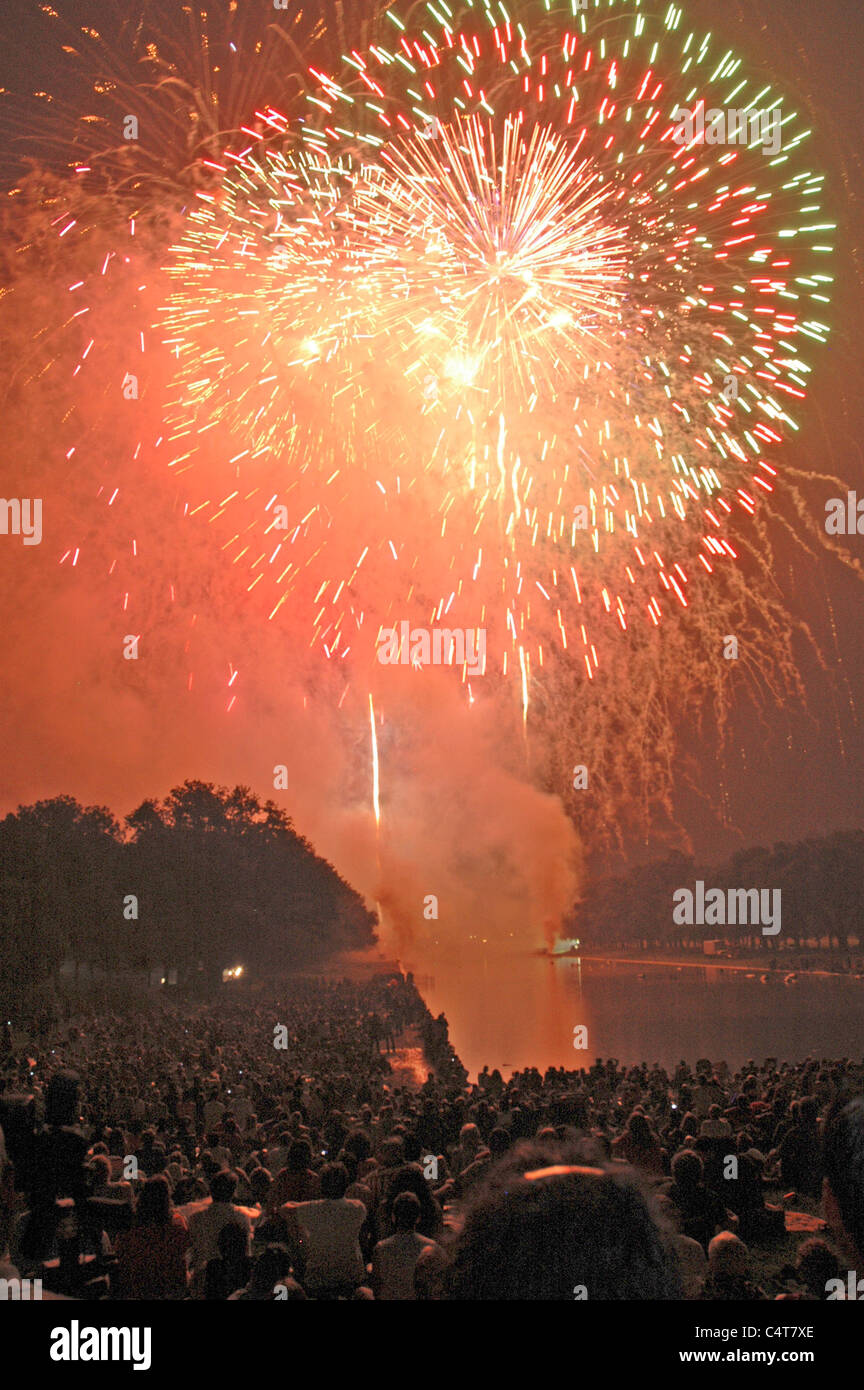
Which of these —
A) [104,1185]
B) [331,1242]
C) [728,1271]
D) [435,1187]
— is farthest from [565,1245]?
[104,1185]

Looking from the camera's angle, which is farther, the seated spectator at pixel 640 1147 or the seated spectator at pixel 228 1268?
the seated spectator at pixel 640 1147

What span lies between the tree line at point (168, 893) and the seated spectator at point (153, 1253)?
45.6m

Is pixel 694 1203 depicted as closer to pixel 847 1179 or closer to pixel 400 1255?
pixel 400 1255

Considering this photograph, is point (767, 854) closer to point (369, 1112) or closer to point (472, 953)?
point (472, 953)

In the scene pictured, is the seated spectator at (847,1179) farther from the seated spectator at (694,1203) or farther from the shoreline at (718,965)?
the shoreline at (718,965)

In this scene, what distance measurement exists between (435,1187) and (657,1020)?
36843 millimetres

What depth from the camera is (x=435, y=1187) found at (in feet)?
26.1

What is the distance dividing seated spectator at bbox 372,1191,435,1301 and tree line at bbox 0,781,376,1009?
152 feet

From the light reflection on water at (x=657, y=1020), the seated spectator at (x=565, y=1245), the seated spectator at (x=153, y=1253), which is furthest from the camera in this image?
the light reflection on water at (x=657, y=1020)

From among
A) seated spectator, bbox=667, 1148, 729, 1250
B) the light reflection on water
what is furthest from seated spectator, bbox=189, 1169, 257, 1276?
the light reflection on water

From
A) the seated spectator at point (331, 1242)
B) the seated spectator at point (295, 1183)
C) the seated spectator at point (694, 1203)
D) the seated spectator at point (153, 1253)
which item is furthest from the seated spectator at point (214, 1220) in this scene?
the seated spectator at point (694, 1203)

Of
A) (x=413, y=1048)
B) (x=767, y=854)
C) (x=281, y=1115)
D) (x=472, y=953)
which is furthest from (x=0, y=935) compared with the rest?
(x=472, y=953)

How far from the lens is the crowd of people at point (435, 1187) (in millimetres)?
1942
